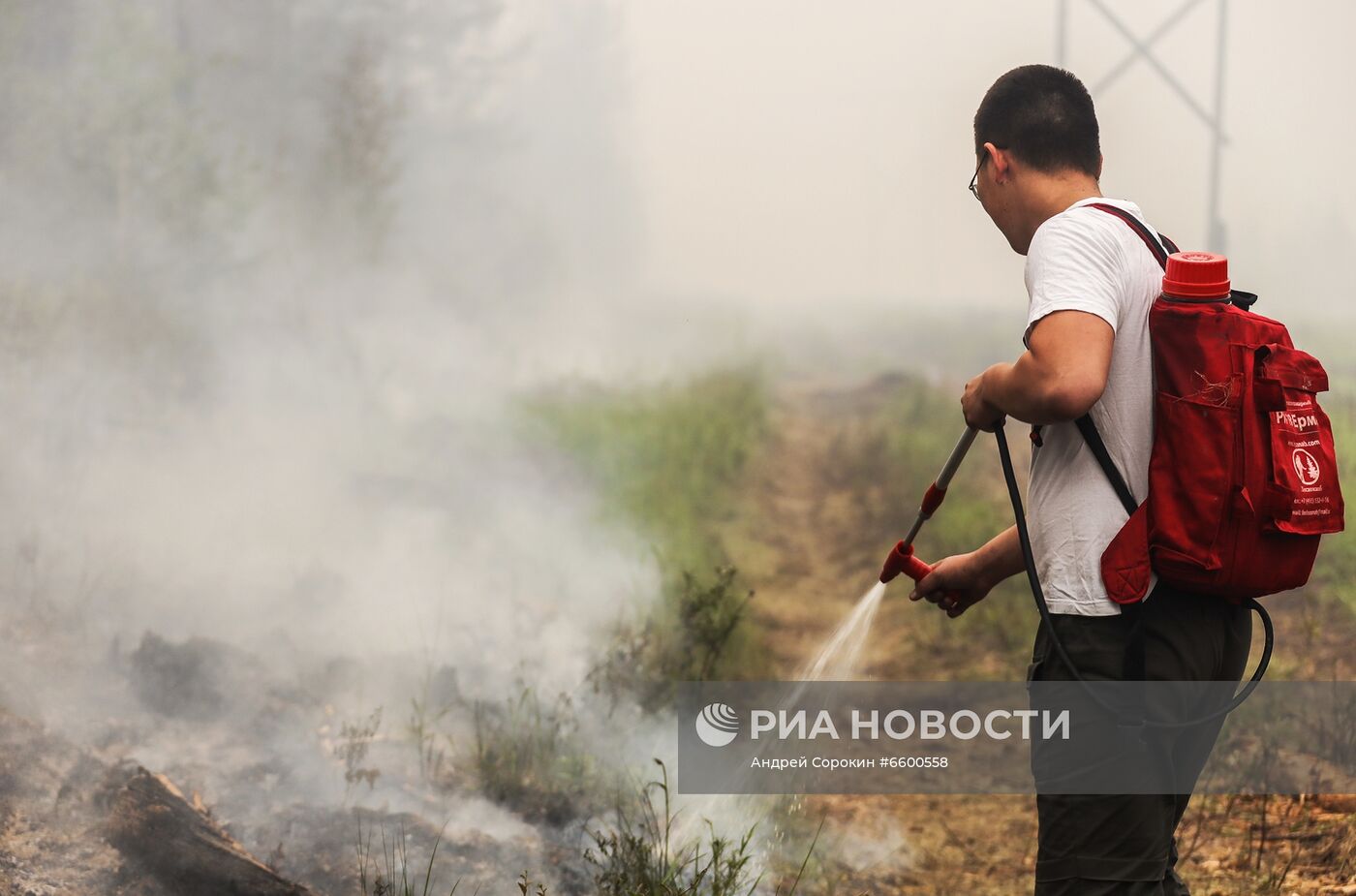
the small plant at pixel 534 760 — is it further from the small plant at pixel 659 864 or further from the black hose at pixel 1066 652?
the black hose at pixel 1066 652

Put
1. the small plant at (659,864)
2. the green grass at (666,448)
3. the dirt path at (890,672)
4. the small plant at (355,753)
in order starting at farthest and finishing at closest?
the green grass at (666,448) → the dirt path at (890,672) → the small plant at (355,753) → the small plant at (659,864)

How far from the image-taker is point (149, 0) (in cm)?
461

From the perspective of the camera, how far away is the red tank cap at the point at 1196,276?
1.80m

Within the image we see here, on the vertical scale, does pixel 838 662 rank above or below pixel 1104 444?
above

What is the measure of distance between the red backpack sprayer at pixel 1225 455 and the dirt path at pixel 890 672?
72.2 inches

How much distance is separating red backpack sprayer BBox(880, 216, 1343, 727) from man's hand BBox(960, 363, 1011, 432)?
0.87 feet

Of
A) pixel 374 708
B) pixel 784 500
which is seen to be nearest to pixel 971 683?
pixel 784 500

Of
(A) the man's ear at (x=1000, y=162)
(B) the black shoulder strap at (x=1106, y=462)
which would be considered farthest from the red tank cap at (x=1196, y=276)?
(A) the man's ear at (x=1000, y=162)

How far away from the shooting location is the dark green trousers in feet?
6.22

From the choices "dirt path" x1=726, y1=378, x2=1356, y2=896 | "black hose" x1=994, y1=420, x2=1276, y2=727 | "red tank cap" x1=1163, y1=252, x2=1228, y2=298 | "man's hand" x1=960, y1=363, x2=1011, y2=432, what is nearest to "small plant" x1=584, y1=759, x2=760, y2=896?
"dirt path" x1=726, y1=378, x2=1356, y2=896

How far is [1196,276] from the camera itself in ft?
5.92

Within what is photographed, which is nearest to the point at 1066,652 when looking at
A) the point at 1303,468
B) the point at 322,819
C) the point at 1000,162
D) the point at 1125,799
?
the point at 1125,799

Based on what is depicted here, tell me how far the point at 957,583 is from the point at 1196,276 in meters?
0.84

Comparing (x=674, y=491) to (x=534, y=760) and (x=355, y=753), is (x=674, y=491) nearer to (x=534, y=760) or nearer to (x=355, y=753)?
(x=534, y=760)
